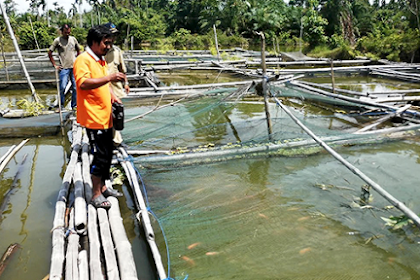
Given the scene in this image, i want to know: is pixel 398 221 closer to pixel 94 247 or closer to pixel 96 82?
pixel 94 247

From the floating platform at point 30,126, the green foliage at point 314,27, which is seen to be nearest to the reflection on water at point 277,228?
the floating platform at point 30,126

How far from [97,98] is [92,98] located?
37 mm

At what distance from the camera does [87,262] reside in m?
A: 2.15

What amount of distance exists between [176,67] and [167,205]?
9.93 meters

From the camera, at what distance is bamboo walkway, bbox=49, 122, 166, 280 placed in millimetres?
2020

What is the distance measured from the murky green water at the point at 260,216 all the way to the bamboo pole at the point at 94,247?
0.36 metres

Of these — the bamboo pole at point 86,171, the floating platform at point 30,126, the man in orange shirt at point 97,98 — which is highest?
the man in orange shirt at point 97,98

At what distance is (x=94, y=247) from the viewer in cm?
223

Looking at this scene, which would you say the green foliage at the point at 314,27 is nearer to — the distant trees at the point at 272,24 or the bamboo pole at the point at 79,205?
the distant trees at the point at 272,24

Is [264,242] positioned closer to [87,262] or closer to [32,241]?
[87,262]

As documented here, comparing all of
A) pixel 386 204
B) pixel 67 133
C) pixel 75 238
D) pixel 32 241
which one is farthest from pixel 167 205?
pixel 67 133

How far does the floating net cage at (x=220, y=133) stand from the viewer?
13.0 feet

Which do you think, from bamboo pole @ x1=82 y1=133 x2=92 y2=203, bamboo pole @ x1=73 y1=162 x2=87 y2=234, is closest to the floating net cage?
bamboo pole @ x1=82 y1=133 x2=92 y2=203

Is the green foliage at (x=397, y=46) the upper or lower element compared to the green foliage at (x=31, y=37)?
lower
